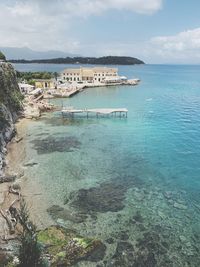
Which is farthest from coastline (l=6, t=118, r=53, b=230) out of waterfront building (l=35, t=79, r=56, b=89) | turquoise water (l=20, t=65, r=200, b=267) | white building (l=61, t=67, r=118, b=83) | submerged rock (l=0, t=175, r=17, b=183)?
white building (l=61, t=67, r=118, b=83)

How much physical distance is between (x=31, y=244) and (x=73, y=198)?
11.0 meters

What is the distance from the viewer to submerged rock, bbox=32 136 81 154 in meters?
41.4

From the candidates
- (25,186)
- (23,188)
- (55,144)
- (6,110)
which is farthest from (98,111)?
(23,188)

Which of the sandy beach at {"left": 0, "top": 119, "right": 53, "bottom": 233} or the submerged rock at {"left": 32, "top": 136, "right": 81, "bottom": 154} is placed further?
the submerged rock at {"left": 32, "top": 136, "right": 81, "bottom": 154}

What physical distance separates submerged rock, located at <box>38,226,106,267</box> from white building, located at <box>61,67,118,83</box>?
115 metres

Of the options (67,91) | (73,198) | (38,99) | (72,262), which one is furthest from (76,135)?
(67,91)

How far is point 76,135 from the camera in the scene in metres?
48.9

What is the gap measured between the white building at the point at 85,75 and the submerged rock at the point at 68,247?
378ft

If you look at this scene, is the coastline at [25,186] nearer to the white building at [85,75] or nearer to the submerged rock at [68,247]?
the submerged rock at [68,247]

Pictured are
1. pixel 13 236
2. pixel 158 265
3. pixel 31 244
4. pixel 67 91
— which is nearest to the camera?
pixel 31 244

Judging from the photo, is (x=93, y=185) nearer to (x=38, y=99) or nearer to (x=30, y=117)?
(x=30, y=117)

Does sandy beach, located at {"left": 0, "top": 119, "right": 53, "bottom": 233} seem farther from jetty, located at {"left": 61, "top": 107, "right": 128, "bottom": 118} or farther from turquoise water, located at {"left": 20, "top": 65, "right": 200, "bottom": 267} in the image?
jetty, located at {"left": 61, "top": 107, "right": 128, "bottom": 118}

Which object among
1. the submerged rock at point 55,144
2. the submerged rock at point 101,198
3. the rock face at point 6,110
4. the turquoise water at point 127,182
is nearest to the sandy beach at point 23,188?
the turquoise water at point 127,182

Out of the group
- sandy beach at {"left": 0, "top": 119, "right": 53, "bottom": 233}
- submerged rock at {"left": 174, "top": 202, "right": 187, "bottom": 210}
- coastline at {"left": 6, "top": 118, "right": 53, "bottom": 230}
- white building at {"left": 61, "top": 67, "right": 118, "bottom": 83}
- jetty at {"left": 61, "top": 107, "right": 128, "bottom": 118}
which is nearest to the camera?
coastline at {"left": 6, "top": 118, "right": 53, "bottom": 230}
